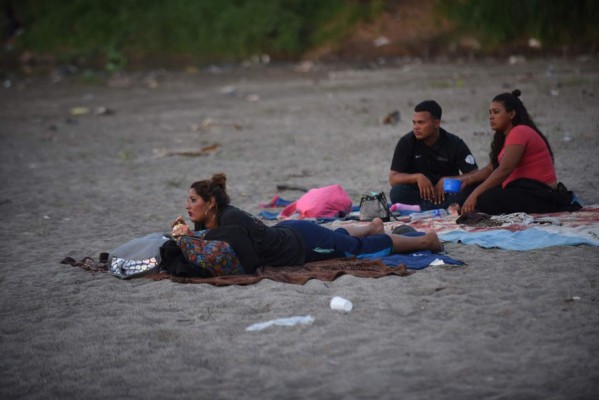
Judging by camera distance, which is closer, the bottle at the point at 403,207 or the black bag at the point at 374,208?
the black bag at the point at 374,208

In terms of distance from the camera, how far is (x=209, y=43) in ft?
87.5

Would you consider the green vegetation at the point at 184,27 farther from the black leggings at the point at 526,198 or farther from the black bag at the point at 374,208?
the black leggings at the point at 526,198

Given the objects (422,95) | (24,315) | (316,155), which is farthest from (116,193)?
(422,95)

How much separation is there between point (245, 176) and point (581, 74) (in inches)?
326

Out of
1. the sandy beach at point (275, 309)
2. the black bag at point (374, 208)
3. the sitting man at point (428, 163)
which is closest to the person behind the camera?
the sandy beach at point (275, 309)

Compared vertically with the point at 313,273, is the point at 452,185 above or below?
above

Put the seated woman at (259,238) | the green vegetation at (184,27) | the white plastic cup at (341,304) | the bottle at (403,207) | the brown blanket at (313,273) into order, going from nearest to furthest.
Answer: the white plastic cup at (341,304)
the brown blanket at (313,273)
the seated woman at (259,238)
the bottle at (403,207)
the green vegetation at (184,27)

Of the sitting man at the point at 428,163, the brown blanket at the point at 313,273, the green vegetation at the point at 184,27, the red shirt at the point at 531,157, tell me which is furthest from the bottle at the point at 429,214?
the green vegetation at the point at 184,27

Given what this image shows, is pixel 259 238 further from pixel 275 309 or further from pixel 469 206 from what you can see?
pixel 469 206

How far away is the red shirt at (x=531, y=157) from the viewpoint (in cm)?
641

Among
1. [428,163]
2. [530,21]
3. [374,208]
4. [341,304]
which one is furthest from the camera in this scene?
[530,21]

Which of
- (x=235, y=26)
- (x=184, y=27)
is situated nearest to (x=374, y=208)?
(x=235, y=26)

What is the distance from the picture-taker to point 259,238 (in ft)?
17.7

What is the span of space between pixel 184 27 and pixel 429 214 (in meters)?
22.2
